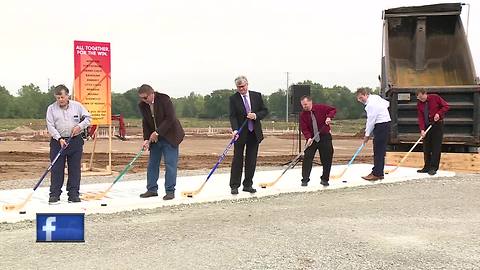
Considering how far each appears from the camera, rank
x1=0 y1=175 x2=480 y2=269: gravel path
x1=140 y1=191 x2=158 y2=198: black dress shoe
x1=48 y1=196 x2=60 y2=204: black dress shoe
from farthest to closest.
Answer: x1=140 y1=191 x2=158 y2=198: black dress shoe → x1=48 y1=196 x2=60 y2=204: black dress shoe → x1=0 y1=175 x2=480 y2=269: gravel path

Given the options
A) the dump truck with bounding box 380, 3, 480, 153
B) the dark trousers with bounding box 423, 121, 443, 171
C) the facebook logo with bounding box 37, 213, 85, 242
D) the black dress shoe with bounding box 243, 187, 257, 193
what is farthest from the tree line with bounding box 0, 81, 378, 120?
the facebook logo with bounding box 37, 213, 85, 242

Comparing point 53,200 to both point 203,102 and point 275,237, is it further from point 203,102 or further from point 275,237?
point 203,102

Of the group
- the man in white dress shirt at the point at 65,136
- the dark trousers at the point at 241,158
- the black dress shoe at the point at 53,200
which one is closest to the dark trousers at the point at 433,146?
the dark trousers at the point at 241,158

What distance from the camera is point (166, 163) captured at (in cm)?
768

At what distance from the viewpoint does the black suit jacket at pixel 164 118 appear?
7586mm

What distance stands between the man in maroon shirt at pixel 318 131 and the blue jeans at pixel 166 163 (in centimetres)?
246

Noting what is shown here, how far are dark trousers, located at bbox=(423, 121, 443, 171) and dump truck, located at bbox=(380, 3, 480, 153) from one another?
3.02 ft

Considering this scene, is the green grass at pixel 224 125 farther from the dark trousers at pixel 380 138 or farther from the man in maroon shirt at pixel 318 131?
the man in maroon shirt at pixel 318 131

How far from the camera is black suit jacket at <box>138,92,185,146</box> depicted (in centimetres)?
759

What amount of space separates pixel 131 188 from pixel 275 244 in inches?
160

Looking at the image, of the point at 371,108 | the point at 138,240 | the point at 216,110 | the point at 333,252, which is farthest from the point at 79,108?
the point at 216,110

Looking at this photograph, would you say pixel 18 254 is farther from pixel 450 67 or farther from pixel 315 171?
pixel 450 67

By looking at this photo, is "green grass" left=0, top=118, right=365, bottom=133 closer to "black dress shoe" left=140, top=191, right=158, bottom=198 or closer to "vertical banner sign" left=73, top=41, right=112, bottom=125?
"vertical banner sign" left=73, top=41, right=112, bottom=125

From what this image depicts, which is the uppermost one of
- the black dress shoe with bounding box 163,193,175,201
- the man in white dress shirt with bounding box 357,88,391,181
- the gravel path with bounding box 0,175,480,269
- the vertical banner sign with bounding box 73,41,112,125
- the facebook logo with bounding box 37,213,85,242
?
the vertical banner sign with bounding box 73,41,112,125
